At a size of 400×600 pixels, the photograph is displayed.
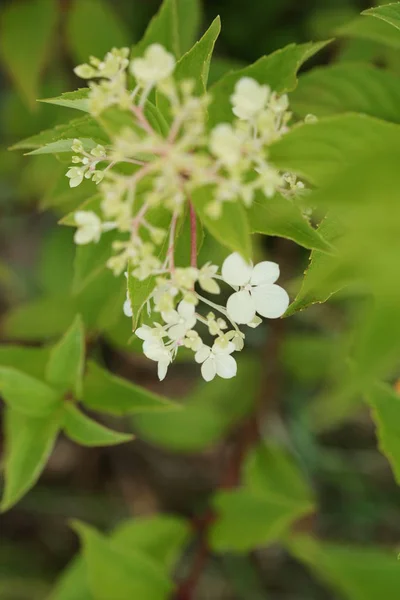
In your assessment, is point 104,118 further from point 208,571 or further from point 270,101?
point 208,571

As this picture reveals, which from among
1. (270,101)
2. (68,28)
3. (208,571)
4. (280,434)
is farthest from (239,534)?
(68,28)

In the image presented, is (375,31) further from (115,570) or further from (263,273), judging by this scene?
(115,570)

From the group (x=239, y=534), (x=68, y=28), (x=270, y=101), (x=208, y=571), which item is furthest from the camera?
(x=208, y=571)

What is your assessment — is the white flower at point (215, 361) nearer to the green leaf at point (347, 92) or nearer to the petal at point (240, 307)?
the petal at point (240, 307)

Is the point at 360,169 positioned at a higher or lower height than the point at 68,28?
higher

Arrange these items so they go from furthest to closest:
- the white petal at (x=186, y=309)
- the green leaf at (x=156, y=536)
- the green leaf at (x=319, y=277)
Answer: the green leaf at (x=156, y=536)
the white petal at (x=186, y=309)
the green leaf at (x=319, y=277)

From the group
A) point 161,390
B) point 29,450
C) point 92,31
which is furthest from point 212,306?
point 161,390

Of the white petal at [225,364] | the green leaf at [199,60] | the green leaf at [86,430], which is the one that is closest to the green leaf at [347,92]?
the green leaf at [199,60]
